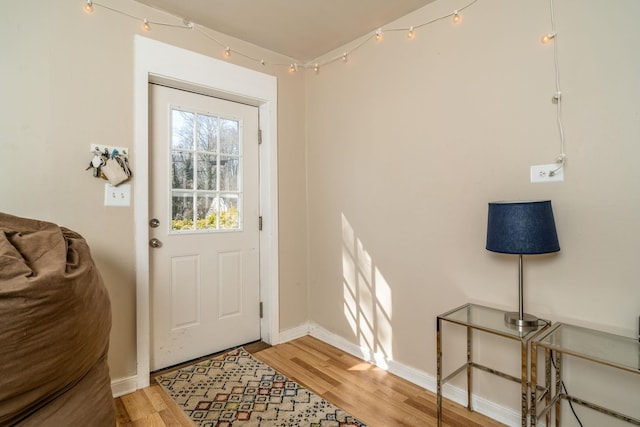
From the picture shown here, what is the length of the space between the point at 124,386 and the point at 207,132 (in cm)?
182

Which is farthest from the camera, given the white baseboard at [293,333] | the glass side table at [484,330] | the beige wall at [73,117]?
the white baseboard at [293,333]

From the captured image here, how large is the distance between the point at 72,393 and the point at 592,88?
8.29ft

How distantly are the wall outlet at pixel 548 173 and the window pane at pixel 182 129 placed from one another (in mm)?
2239

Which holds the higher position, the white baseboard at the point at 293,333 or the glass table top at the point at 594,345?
the glass table top at the point at 594,345

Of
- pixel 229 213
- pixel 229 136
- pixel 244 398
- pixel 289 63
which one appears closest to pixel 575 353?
pixel 244 398

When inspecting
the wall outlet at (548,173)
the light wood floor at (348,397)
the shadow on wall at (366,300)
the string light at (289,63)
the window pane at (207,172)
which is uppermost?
the string light at (289,63)

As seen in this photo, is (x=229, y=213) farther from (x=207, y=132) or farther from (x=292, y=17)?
(x=292, y=17)

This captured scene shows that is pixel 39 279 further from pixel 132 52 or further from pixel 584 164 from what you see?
pixel 584 164

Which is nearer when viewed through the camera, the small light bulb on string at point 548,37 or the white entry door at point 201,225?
the small light bulb on string at point 548,37

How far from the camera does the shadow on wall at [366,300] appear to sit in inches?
93.4

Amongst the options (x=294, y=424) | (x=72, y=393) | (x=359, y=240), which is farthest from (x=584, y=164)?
(x=72, y=393)

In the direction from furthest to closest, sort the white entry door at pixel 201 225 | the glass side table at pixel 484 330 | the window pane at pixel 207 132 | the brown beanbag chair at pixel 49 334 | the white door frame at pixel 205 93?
the window pane at pixel 207 132
the white entry door at pixel 201 225
the white door frame at pixel 205 93
the glass side table at pixel 484 330
the brown beanbag chair at pixel 49 334

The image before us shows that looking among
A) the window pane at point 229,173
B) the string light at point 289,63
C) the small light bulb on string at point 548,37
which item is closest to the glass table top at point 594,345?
the small light bulb on string at point 548,37

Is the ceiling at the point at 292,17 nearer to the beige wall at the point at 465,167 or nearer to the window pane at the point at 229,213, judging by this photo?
the beige wall at the point at 465,167
